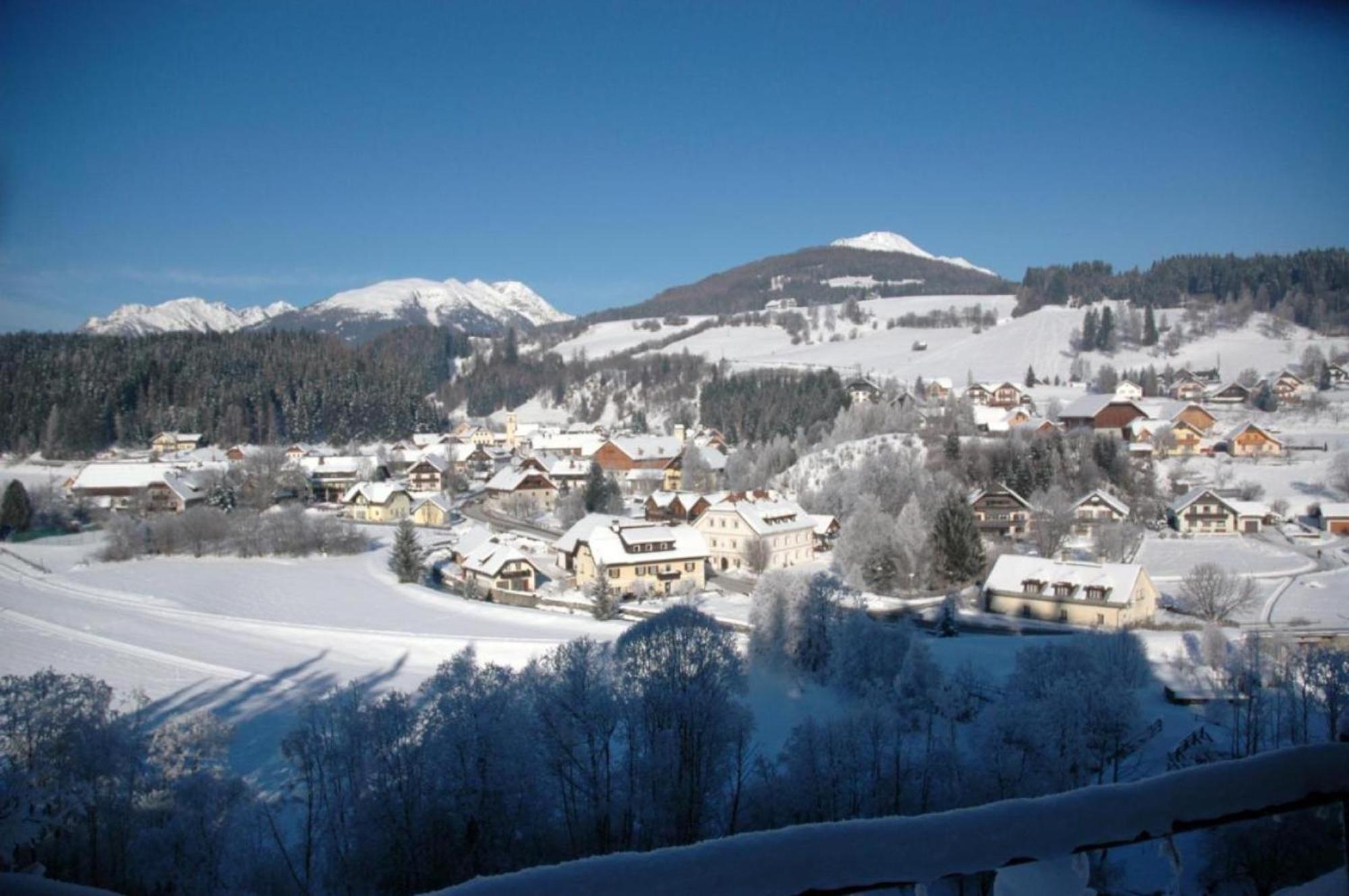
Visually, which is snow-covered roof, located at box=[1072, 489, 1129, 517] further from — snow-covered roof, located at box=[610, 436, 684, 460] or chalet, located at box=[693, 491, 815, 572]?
snow-covered roof, located at box=[610, 436, 684, 460]

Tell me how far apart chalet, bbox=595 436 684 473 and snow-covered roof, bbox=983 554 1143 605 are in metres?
18.0

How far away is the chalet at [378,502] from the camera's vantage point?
24.4 m

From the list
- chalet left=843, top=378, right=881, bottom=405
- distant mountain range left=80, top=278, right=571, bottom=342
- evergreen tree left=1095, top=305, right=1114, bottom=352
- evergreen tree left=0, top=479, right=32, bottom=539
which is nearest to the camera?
evergreen tree left=0, top=479, right=32, bottom=539

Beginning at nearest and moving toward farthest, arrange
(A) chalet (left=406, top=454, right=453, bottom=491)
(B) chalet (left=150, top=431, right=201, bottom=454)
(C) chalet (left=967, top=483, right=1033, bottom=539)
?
(C) chalet (left=967, top=483, right=1033, bottom=539), (B) chalet (left=150, top=431, right=201, bottom=454), (A) chalet (left=406, top=454, right=453, bottom=491)

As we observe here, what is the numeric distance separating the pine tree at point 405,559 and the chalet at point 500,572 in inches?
35.9

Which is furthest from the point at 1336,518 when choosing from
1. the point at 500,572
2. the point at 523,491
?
the point at 523,491

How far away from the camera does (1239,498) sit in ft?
52.5

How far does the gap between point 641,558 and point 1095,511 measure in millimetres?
9385

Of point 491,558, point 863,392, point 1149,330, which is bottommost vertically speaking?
point 491,558

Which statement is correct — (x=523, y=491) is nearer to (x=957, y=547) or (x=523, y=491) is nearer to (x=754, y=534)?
(x=754, y=534)

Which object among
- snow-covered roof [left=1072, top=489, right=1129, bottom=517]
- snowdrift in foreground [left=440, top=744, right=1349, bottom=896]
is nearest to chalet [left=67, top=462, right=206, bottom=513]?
snowdrift in foreground [left=440, top=744, right=1349, bottom=896]

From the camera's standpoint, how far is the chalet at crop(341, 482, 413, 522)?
2442 centimetres

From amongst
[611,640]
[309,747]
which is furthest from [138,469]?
[309,747]

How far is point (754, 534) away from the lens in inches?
680
